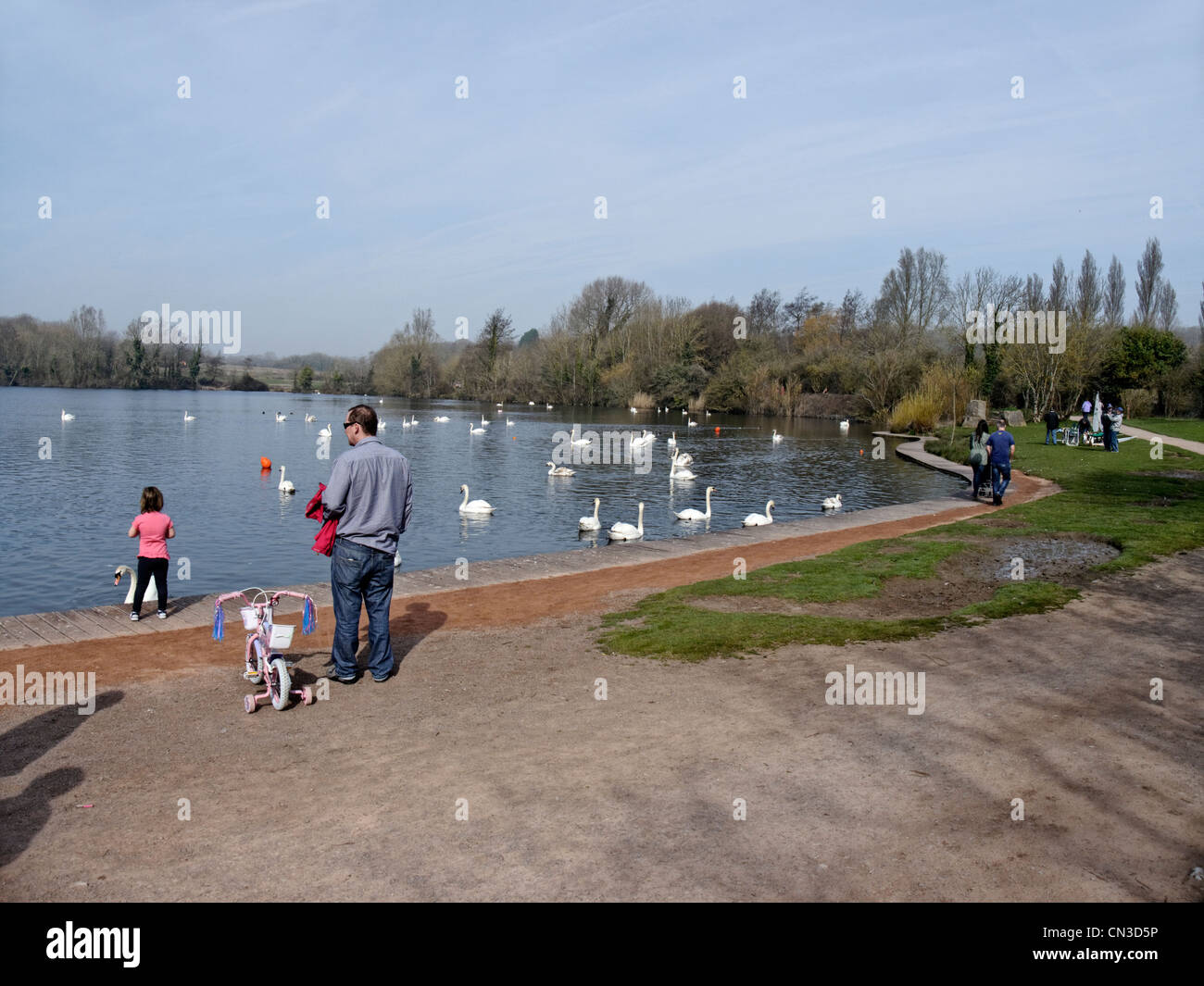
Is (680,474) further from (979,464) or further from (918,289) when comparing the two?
(918,289)

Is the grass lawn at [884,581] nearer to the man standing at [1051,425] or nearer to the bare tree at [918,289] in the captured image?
the man standing at [1051,425]

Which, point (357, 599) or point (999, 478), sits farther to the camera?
point (999, 478)

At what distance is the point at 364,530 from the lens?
710 cm

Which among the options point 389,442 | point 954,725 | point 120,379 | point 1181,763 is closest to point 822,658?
point 954,725

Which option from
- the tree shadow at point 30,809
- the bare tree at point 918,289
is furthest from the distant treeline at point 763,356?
the tree shadow at point 30,809

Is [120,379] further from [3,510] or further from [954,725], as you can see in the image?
[954,725]

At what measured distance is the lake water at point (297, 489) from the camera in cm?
1722

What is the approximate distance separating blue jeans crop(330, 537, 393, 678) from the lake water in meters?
4.03

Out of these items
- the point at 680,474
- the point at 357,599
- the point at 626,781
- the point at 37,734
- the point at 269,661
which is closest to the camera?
the point at 626,781

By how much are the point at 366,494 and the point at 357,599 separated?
0.91m

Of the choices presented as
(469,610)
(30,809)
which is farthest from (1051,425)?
(30,809)
